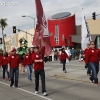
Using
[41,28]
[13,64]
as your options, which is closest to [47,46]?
[41,28]

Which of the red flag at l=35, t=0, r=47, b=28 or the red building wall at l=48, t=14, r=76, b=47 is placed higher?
the red building wall at l=48, t=14, r=76, b=47

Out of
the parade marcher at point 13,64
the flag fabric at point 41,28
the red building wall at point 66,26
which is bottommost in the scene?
the parade marcher at point 13,64

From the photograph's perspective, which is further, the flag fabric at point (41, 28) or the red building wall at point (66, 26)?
the red building wall at point (66, 26)

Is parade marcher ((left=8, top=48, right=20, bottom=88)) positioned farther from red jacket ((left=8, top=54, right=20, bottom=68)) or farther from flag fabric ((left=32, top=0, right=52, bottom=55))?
flag fabric ((left=32, top=0, right=52, bottom=55))

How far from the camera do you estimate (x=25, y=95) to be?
10305 millimetres

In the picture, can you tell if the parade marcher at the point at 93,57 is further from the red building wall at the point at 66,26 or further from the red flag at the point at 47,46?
the red building wall at the point at 66,26

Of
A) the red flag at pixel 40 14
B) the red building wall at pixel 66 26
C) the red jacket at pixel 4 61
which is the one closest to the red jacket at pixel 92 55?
the red flag at pixel 40 14

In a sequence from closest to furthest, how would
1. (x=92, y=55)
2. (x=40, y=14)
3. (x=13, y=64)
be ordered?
(x=40, y=14)
(x=92, y=55)
(x=13, y=64)

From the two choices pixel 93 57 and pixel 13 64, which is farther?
pixel 13 64

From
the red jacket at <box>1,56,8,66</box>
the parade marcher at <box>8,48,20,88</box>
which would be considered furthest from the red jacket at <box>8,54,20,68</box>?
the red jacket at <box>1,56,8,66</box>

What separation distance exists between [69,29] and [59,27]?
2415 mm

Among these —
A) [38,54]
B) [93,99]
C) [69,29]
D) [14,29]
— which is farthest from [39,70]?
[69,29]

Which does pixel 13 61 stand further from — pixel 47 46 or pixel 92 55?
pixel 92 55

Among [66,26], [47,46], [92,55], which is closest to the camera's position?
[47,46]
